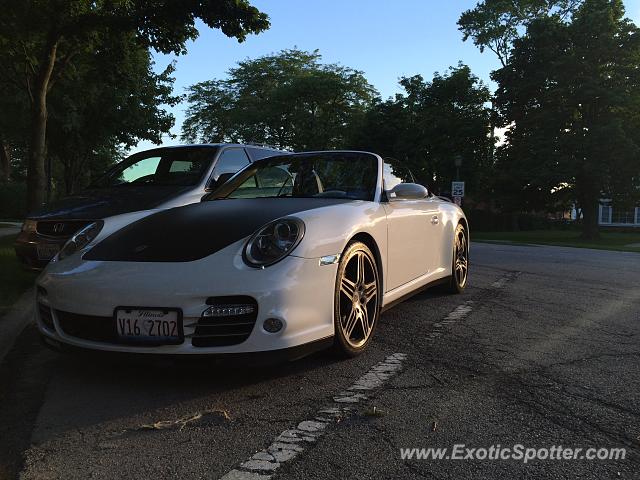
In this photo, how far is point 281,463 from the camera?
2.27 metres

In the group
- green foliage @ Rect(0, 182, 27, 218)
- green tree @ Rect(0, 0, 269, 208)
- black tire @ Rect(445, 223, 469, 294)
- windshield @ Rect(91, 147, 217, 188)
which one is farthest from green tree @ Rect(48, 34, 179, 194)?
black tire @ Rect(445, 223, 469, 294)

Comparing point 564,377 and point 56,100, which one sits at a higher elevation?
point 56,100

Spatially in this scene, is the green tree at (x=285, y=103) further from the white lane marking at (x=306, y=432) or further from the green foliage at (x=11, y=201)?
the white lane marking at (x=306, y=432)

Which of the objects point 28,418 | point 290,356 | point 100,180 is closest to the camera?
point 28,418

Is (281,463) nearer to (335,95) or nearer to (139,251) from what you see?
(139,251)

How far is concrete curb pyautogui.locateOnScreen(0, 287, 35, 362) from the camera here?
4.15 metres

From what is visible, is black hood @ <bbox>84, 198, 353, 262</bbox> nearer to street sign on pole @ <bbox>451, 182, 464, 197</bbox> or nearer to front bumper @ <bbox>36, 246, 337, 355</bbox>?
front bumper @ <bbox>36, 246, 337, 355</bbox>

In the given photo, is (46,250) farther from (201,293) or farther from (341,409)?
(341,409)

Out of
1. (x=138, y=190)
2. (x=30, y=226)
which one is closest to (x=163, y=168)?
(x=138, y=190)

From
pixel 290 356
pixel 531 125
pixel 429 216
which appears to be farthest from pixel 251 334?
pixel 531 125

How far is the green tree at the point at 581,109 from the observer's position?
1033 inches

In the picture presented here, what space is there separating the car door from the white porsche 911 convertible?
2 centimetres

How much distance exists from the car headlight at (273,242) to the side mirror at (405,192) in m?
1.23

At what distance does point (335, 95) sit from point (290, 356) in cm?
4055
